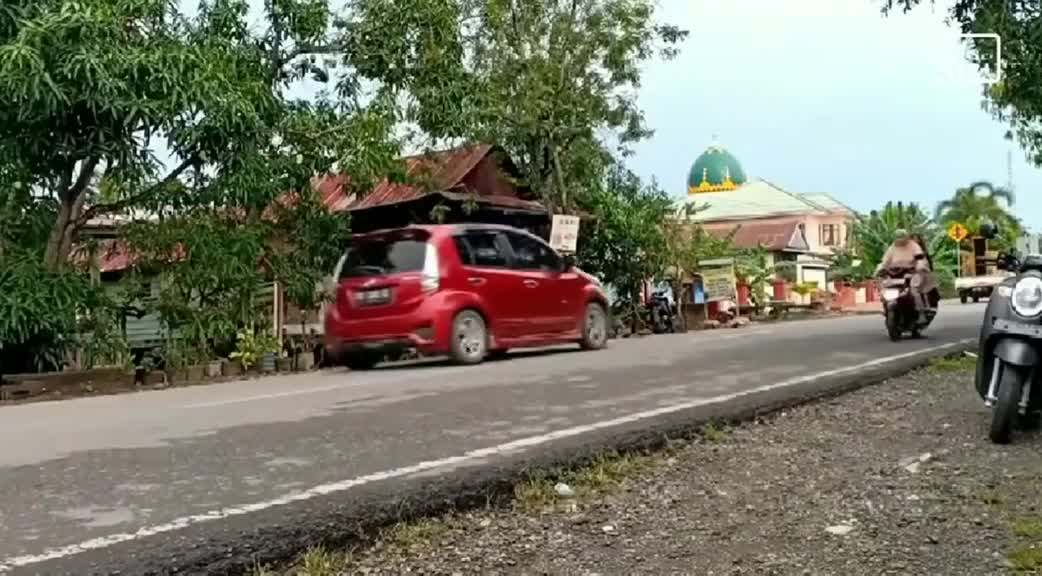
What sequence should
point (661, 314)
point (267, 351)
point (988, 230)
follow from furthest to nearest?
point (661, 314) → point (267, 351) → point (988, 230)

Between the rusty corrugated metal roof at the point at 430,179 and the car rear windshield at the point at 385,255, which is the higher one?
the rusty corrugated metal roof at the point at 430,179

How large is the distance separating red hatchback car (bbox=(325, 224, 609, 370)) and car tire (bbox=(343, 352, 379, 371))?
0.04ft

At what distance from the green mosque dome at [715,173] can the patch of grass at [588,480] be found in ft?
177

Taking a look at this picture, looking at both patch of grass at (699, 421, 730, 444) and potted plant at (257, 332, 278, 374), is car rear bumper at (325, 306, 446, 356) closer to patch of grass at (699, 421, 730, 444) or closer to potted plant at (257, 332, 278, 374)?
potted plant at (257, 332, 278, 374)

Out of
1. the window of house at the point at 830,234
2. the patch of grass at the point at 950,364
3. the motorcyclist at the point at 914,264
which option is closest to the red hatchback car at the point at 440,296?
the motorcyclist at the point at 914,264

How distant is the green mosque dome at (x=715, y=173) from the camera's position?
59438 mm

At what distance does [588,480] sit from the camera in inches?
211

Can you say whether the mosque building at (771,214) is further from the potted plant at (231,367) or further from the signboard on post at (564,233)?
the potted plant at (231,367)

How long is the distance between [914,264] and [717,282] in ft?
40.6

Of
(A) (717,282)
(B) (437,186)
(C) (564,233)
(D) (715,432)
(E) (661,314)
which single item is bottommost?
(D) (715,432)

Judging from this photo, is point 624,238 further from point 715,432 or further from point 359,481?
point 359,481

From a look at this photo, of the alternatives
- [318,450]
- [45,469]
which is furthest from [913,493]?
[45,469]

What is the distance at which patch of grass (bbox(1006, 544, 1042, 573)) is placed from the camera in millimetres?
3730

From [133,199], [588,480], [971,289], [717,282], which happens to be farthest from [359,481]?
[971,289]
